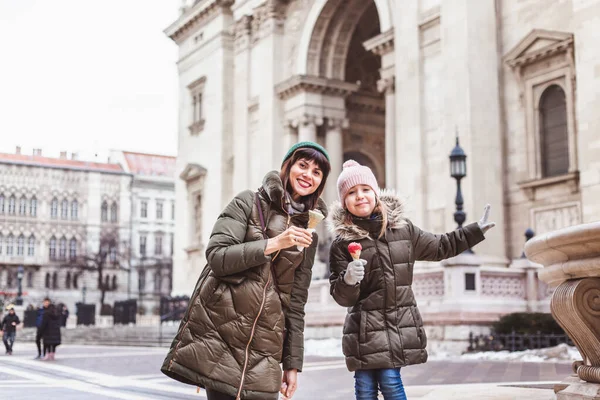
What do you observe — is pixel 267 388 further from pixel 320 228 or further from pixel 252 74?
pixel 252 74

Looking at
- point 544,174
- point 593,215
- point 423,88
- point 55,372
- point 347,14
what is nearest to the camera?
point 55,372

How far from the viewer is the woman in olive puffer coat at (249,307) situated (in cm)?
372

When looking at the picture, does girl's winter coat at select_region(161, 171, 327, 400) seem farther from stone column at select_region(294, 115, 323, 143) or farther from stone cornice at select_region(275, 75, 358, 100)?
stone cornice at select_region(275, 75, 358, 100)

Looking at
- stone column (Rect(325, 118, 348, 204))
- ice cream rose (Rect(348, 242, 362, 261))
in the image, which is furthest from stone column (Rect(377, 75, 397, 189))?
ice cream rose (Rect(348, 242, 362, 261))

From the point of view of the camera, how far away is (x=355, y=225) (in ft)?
15.2

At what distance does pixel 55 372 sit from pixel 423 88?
1355 cm

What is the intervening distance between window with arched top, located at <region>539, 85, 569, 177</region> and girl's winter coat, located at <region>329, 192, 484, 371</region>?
16.3m

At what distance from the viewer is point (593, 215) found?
56.4 ft

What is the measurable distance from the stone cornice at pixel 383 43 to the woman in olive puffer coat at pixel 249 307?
2172 cm

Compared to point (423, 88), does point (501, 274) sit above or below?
below

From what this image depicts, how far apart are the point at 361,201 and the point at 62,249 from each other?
83591mm

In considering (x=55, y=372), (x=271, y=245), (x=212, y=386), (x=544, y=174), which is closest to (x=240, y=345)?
(x=212, y=386)

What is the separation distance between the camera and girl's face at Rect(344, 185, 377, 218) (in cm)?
464

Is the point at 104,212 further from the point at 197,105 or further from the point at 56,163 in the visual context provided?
the point at 197,105
